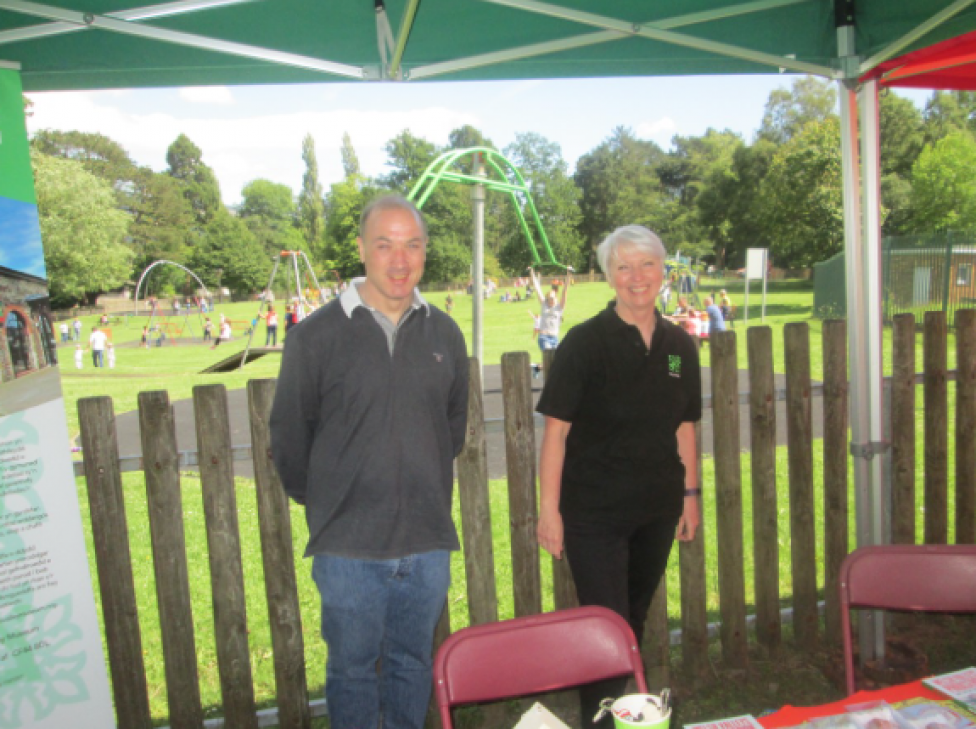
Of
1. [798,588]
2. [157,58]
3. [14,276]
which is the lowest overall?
[798,588]

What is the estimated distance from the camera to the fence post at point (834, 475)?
3121mm

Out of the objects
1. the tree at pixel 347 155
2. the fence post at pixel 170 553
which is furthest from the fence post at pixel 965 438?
the tree at pixel 347 155

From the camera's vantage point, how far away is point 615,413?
2.12 meters

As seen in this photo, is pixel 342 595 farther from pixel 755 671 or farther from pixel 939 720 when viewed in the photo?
pixel 755 671

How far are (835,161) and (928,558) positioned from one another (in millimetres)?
34938

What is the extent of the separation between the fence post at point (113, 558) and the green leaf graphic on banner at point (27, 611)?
157 millimetres

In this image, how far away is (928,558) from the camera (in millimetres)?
1938

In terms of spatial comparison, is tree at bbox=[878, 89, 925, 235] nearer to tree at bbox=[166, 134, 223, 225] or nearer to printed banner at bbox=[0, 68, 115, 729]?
printed banner at bbox=[0, 68, 115, 729]

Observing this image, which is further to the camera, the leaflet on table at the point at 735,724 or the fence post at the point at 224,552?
the fence post at the point at 224,552

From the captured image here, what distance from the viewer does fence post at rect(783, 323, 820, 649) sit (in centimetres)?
307

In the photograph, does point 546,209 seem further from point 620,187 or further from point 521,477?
point 521,477

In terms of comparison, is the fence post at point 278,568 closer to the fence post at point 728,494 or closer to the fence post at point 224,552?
the fence post at point 224,552

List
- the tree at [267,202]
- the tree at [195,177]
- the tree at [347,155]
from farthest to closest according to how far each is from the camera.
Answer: the tree at [347,155] < the tree at [267,202] < the tree at [195,177]

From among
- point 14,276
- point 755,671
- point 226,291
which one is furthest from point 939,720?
point 226,291
